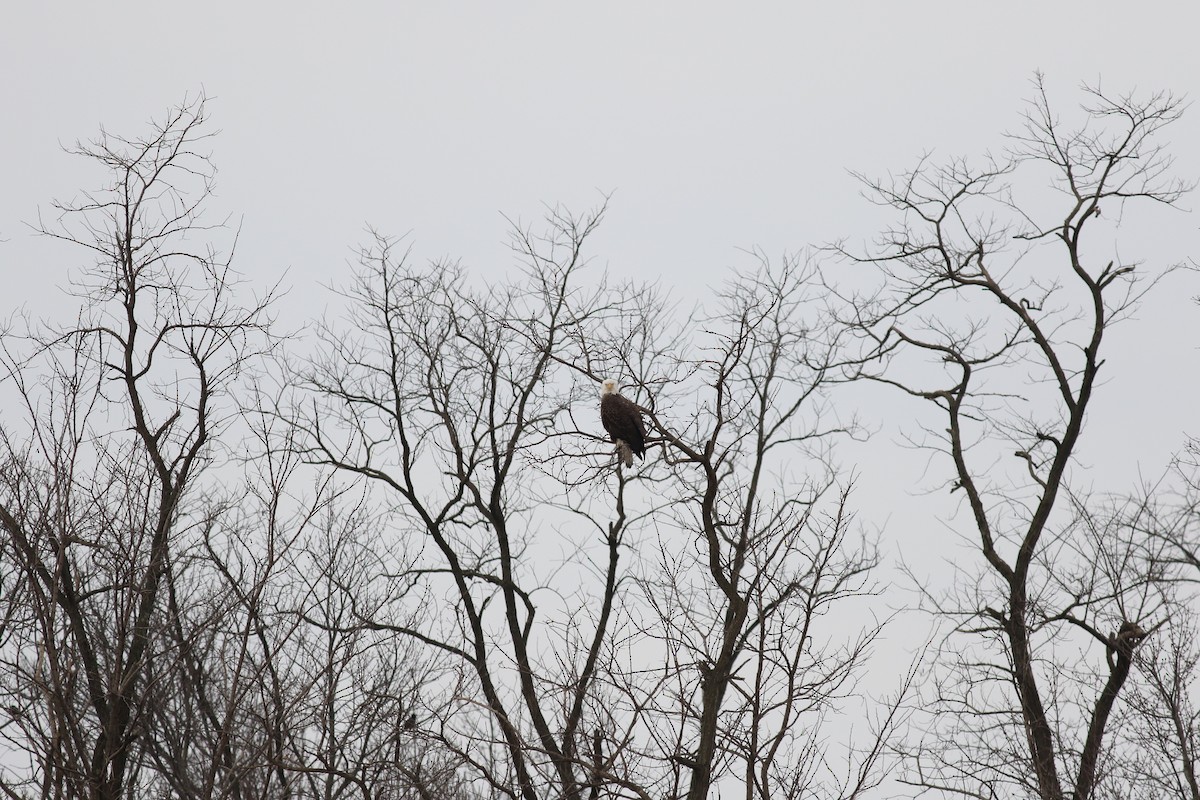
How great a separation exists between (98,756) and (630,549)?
326 inches

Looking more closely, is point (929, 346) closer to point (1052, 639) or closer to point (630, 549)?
point (1052, 639)

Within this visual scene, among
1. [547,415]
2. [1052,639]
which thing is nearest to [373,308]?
[547,415]

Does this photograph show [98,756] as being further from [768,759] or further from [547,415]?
[547,415]

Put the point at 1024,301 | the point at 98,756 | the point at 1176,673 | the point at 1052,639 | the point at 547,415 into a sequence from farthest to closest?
the point at 547,415 < the point at 1024,301 < the point at 1052,639 < the point at 1176,673 < the point at 98,756

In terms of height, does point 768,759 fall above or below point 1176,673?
below

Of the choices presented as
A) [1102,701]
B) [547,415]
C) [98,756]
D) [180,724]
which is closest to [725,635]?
[98,756]

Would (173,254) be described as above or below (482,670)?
above

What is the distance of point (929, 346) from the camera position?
11531 mm

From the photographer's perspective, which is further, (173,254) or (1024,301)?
(1024,301)

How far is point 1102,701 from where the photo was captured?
391 inches

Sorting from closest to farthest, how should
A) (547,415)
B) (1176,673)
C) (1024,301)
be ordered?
(1176,673)
(1024,301)
(547,415)

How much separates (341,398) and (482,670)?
13.2 ft

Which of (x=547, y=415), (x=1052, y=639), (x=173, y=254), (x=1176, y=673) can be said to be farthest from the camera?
(x=547, y=415)

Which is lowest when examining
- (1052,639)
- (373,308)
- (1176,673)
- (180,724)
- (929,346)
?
(180,724)
